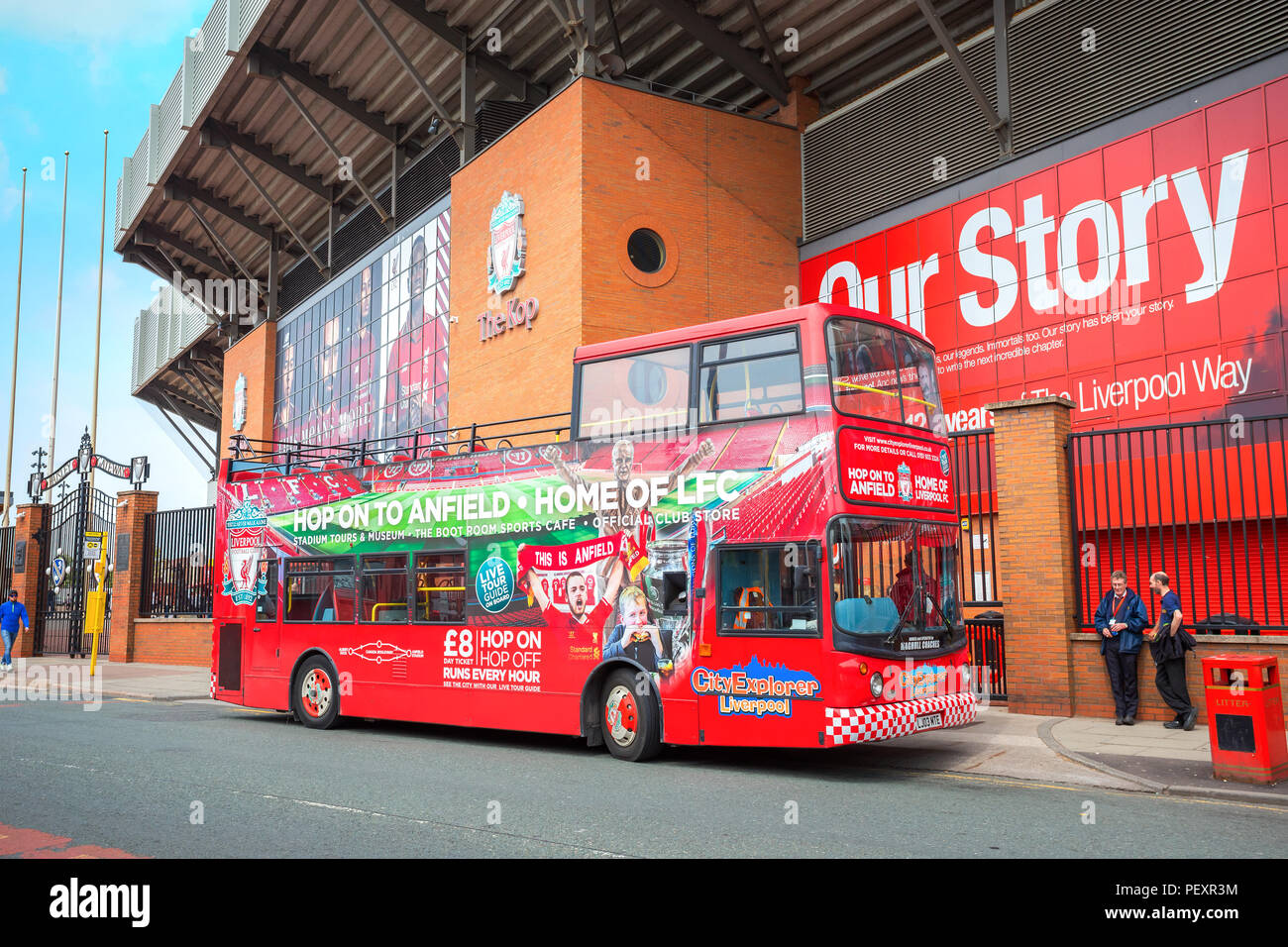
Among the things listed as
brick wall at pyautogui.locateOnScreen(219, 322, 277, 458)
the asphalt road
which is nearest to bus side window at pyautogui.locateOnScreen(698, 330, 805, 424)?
the asphalt road

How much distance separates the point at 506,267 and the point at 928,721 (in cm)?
1701

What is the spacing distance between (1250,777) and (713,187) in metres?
17.7

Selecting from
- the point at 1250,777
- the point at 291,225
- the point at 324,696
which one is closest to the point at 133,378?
the point at 291,225

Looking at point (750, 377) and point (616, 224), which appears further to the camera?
point (616, 224)

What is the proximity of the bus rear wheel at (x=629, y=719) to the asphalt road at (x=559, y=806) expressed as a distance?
18 centimetres

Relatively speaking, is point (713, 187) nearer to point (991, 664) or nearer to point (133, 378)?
point (991, 664)

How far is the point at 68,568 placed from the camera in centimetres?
3012

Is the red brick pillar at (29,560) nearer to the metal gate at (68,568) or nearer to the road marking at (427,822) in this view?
the metal gate at (68,568)

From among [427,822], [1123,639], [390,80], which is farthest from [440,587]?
[390,80]

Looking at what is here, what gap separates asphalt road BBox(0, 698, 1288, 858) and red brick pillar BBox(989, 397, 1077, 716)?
2.88 m

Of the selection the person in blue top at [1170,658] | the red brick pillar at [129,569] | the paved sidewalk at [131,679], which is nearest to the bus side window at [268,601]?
the paved sidewalk at [131,679]

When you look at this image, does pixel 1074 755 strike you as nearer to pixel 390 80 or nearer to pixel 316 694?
pixel 316 694

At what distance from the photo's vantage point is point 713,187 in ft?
76.6

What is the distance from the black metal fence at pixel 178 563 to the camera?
2548 centimetres
